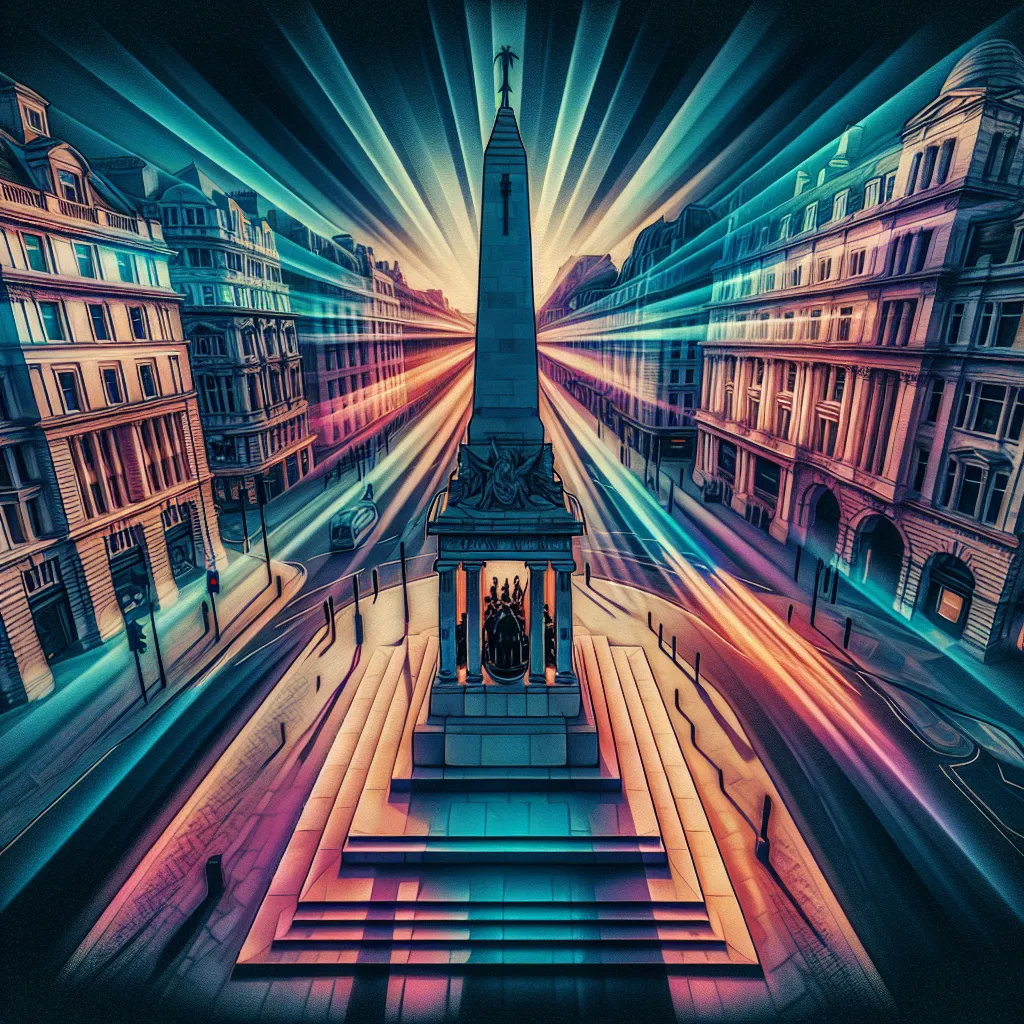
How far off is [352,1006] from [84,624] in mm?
15871

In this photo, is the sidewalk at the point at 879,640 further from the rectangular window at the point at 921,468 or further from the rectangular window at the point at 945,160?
the rectangular window at the point at 945,160

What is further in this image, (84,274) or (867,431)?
(867,431)

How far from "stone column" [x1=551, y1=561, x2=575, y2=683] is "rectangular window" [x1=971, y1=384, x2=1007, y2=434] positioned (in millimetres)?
15248

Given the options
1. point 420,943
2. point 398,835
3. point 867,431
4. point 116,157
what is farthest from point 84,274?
point 867,431

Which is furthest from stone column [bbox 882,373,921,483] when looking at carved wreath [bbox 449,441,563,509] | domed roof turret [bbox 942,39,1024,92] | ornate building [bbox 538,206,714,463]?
carved wreath [bbox 449,441,563,509]

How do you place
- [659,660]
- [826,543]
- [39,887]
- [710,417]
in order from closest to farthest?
[39,887] → [659,660] → [826,543] → [710,417]

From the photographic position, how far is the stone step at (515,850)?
9.63m

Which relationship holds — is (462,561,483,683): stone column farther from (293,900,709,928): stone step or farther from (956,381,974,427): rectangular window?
(956,381,974,427): rectangular window

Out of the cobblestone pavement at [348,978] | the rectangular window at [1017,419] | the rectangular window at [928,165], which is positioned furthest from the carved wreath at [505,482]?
the rectangular window at [928,165]

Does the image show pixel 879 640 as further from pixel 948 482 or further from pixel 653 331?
pixel 653 331

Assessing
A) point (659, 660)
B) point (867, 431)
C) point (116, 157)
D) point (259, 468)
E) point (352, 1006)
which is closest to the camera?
point (352, 1006)

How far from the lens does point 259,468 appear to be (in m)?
25.0

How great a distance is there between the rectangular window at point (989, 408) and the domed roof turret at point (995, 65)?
850 cm

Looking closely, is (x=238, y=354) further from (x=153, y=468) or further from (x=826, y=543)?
(x=826, y=543)
